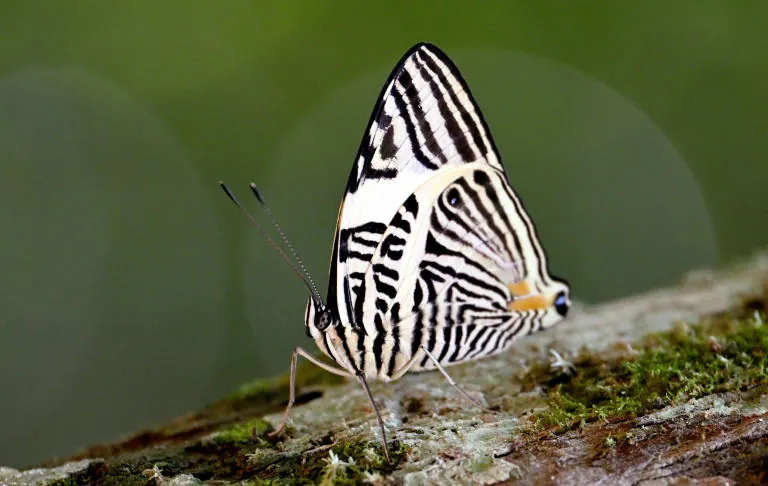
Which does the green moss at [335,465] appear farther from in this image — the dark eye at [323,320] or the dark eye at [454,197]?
the dark eye at [454,197]

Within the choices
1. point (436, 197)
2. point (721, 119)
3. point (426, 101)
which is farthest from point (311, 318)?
point (721, 119)

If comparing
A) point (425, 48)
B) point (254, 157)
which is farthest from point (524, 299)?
point (254, 157)

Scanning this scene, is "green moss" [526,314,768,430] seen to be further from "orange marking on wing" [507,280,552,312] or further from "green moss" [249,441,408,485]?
"green moss" [249,441,408,485]

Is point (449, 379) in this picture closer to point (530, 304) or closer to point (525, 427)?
point (525, 427)

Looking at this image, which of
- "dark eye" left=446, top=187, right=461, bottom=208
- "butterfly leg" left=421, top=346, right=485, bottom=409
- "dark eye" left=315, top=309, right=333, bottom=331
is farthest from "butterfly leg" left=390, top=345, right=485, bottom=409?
"dark eye" left=446, top=187, right=461, bottom=208

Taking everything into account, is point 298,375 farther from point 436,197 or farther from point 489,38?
point 489,38

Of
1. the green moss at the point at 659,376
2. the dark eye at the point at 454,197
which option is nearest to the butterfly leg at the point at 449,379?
the green moss at the point at 659,376

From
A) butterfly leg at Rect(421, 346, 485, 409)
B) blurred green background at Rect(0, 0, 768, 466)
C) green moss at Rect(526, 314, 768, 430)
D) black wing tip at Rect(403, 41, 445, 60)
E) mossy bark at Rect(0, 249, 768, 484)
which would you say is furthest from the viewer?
blurred green background at Rect(0, 0, 768, 466)
